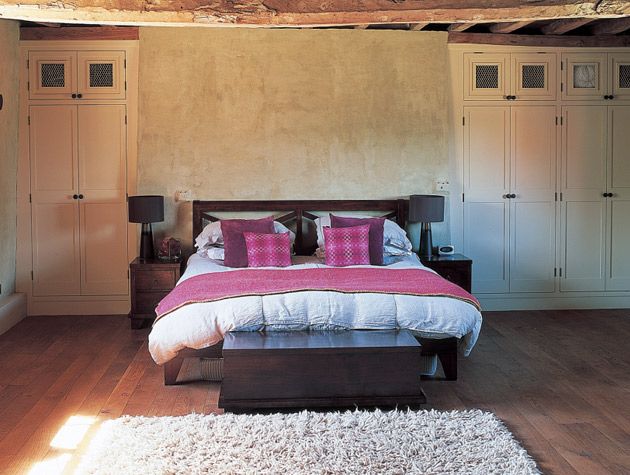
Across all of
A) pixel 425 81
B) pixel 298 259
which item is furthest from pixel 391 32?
pixel 298 259

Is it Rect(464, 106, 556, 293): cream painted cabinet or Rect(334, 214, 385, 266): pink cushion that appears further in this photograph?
Rect(464, 106, 556, 293): cream painted cabinet

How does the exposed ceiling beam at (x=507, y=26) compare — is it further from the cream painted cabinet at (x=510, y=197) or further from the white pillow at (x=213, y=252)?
the white pillow at (x=213, y=252)

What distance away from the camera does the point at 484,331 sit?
614 centimetres

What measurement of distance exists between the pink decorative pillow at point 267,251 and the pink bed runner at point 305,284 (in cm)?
37

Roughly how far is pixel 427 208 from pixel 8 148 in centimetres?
360

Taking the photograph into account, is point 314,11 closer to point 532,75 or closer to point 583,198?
point 532,75

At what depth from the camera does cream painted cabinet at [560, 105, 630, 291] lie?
6.96 metres

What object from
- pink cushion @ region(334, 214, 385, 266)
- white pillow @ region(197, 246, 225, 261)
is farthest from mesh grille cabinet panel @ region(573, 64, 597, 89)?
white pillow @ region(197, 246, 225, 261)

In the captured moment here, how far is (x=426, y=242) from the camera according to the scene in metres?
6.58

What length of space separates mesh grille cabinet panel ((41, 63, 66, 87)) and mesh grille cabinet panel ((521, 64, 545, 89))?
4.09 m

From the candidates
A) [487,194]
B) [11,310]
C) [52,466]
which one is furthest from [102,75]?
[52,466]

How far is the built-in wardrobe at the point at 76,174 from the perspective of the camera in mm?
6648

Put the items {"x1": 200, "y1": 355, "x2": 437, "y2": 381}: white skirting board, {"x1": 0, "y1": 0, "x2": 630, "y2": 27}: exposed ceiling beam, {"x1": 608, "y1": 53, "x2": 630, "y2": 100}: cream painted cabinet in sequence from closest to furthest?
1. {"x1": 0, "y1": 0, "x2": 630, "y2": 27}: exposed ceiling beam
2. {"x1": 200, "y1": 355, "x2": 437, "y2": 381}: white skirting board
3. {"x1": 608, "y1": 53, "x2": 630, "y2": 100}: cream painted cabinet

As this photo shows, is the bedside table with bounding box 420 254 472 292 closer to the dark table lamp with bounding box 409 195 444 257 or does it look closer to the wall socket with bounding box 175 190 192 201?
the dark table lamp with bounding box 409 195 444 257
